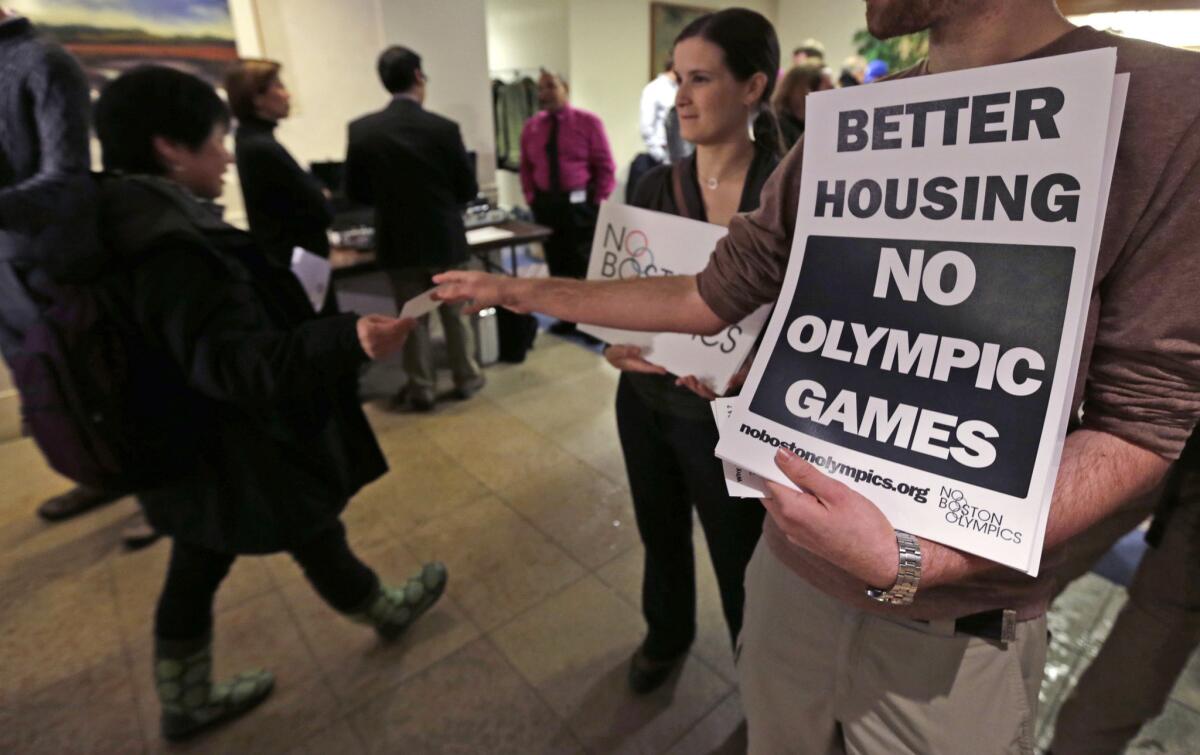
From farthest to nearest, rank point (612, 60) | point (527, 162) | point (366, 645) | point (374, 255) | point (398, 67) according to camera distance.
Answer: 1. point (612, 60)
2. point (527, 162)
3. point (374, 255)
4. point (398, 67)
5. point (366, 645)

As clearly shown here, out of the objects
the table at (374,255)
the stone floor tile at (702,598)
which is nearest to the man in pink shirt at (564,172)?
the table at (374,255)

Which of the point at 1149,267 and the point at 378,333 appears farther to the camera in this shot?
the point at 378,333

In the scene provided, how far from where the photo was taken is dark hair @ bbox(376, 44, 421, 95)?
275 cm

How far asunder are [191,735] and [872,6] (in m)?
1.99

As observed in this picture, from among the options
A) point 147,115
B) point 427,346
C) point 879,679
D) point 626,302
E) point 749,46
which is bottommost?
point 427,346

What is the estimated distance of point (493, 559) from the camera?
2.15 m

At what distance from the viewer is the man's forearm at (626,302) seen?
33.4 inches

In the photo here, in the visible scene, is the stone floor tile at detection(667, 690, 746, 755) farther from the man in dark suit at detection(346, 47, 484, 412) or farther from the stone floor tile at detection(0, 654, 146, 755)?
the man in dark suit at detection(346, 47, 484, 412)

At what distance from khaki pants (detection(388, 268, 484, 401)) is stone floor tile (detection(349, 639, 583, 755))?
1741 mm

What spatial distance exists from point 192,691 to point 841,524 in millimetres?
1625

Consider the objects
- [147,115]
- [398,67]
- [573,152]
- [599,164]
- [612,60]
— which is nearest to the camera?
[147,115]

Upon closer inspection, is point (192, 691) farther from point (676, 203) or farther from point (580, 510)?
point (676, 203)

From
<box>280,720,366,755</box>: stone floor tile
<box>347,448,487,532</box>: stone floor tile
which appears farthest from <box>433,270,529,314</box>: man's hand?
<box>347,448,487,532</box>: stone floor tile

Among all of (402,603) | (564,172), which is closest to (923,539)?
(402,603)
